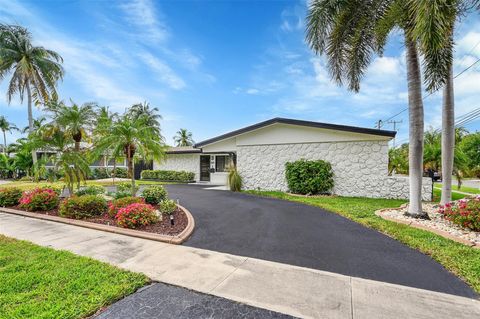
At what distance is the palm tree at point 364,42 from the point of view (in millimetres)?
7039

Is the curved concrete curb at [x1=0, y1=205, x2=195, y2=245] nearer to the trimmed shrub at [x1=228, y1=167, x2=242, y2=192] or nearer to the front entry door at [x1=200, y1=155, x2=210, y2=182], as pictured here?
the trimmed shrub at [x1=228, y1=167, x2=242, y2=192]

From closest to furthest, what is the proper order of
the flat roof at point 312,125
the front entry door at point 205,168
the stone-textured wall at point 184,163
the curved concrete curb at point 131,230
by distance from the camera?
1. the curved concrete curb at point 131,230
2. the flat roof at point 312,125
3. the front entry door at point 205,168
4. the stone-textured wall at point 184,163

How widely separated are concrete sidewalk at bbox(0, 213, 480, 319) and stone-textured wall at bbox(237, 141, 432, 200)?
9313mm

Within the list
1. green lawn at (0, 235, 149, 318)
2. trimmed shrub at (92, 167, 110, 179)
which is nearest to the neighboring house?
green lawn at (0, 235, 149, 318)

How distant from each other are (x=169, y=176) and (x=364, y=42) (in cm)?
1830

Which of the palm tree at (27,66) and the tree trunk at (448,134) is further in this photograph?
the palm tree at (27,66)

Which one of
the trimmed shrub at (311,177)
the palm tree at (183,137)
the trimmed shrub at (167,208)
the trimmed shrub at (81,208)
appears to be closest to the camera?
the trimmed shrub at (81,208)

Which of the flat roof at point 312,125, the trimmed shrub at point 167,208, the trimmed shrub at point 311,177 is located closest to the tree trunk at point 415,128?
the flat roof at point 312,125

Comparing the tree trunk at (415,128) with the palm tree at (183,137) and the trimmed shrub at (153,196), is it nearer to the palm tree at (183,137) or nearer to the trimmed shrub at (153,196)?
the trimmed shrub at (153,196)

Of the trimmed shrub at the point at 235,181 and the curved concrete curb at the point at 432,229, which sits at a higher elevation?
the trimmed shrub at the point at 235,181

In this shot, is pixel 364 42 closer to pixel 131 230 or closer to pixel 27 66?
pixel 131 230

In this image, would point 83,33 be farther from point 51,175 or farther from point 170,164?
point 170,164

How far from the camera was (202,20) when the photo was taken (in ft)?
33.9

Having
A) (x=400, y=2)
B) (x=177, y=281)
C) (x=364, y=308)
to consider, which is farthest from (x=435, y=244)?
(x=400, y=2)
